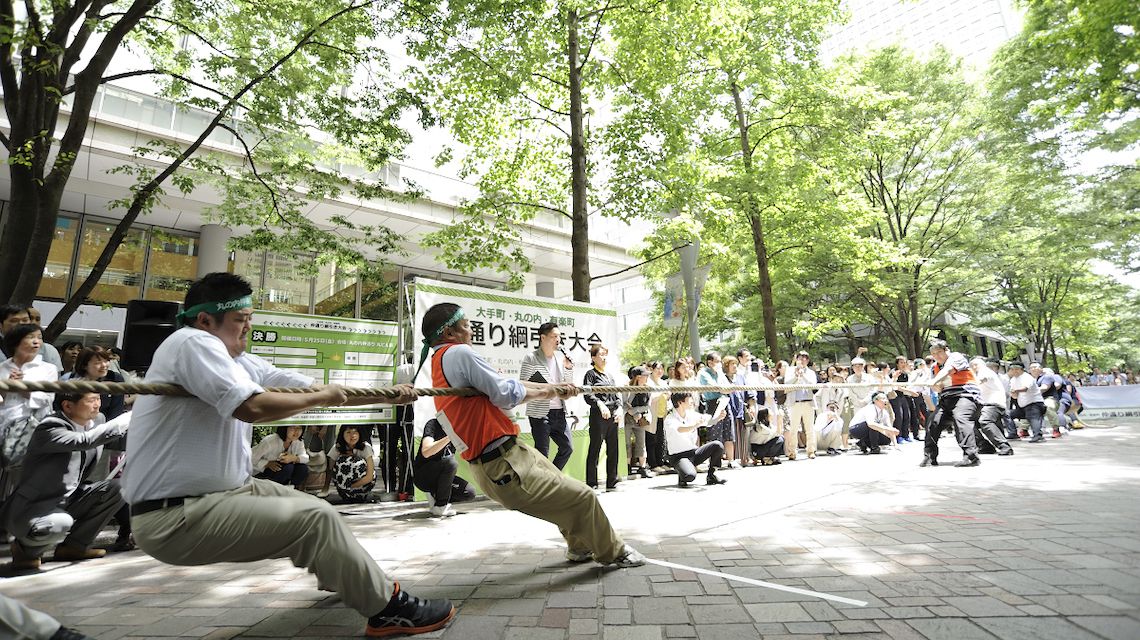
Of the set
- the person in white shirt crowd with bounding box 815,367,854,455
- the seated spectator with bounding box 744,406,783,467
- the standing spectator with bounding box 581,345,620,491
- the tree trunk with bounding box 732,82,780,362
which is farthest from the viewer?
the tree trunk with bounding box 732,82,780,362

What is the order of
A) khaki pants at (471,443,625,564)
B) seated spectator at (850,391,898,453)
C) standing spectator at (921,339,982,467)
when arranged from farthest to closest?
seated spectator at (850,391,898,453), standing spectator at (921,339,982,467), khaki pants at (471,443,625,564)

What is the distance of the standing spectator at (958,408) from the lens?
26.4ft

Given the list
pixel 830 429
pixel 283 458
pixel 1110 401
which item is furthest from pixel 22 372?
pixel 1110 401

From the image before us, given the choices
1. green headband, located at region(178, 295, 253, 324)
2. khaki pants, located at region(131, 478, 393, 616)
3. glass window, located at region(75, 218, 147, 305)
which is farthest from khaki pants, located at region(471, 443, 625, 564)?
glass window, located at region(75, 218, 147, 305)

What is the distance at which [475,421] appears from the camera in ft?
10.9

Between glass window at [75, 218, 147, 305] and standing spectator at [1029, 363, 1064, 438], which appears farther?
glass window at [75, 218, 147, 305]

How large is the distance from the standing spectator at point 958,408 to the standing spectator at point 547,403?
585 cm

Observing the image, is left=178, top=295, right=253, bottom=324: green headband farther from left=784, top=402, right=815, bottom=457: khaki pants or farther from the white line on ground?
left=784, top=402, right=815, bottom=457: khaki pants

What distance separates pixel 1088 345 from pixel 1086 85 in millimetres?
34168

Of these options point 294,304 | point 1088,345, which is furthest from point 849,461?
point 1088,345

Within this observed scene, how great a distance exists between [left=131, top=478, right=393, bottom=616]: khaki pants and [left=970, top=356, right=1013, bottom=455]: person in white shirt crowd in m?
10.1

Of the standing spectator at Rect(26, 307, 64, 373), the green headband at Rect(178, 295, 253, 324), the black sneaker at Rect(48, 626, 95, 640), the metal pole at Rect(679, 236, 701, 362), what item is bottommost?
the black sneaker at Rect(48, 626, 95, 640)

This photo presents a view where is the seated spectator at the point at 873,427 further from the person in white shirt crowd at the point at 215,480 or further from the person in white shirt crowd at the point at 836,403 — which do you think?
the person in white shirt crowd at the point at 215,480

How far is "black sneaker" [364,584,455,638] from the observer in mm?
2568
